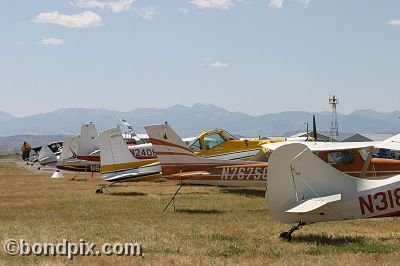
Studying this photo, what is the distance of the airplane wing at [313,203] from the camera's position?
8789 mm

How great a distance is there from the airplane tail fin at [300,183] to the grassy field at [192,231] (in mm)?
518

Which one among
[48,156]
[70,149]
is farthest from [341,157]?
[48,156]

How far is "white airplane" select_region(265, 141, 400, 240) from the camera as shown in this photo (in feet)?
29.9

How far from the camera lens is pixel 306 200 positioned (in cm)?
908

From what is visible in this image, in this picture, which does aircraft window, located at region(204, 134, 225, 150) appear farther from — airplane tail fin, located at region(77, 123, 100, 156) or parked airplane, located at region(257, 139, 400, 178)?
airplane tail fin, located at region(77, 123, 100, 156)

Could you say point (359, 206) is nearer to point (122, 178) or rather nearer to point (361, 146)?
point (361, 146)

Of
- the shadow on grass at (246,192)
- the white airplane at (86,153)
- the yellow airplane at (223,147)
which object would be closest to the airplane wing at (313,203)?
the shadow on grass at (246,192)

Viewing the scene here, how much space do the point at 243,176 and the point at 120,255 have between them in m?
7.74

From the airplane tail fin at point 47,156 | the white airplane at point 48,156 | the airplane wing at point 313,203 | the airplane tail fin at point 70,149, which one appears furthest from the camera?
the airplane tail fin at point 47,156

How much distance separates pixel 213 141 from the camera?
21.3 m

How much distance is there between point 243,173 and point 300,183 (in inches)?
254

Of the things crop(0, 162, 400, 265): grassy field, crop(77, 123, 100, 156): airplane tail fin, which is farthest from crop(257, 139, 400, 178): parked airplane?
crop(77, 123, 100, 156): airplane tail fin

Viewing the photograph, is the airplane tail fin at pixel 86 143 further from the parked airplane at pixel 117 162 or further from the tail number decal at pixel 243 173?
the tail number decal at pixel 243 173

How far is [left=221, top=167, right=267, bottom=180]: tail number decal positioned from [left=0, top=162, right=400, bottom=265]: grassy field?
0.78m
